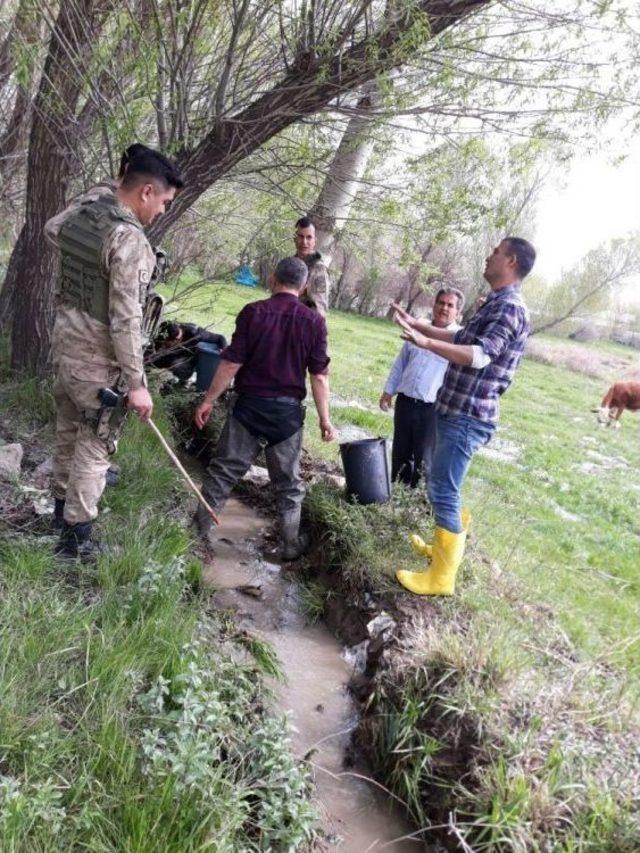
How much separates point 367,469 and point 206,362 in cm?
216

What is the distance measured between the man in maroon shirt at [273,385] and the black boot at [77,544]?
3.36 feet

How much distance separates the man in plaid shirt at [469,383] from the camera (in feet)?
10.2

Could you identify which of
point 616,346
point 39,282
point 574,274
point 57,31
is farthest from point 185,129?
point 616,346

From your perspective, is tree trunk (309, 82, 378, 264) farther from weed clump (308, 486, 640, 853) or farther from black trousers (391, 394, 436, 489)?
weed clump (308, 486, 640, 853)

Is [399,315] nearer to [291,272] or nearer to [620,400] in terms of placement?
[291,272]

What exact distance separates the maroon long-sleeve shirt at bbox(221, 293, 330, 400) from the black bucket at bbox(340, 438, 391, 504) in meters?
0.68

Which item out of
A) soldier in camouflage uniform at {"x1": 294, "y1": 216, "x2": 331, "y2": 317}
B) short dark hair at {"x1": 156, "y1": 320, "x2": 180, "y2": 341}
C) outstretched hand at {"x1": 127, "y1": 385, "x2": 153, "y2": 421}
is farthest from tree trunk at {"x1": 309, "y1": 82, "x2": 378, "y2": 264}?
outstretched hand at {"x1": 127, "y1": 385, "x2": 153, "y2": 421}

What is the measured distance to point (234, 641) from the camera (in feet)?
10.1

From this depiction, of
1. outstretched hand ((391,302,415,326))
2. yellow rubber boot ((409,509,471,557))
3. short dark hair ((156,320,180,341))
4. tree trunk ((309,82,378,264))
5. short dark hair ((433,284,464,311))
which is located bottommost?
yellow rubber boot ((409,509,471,557))

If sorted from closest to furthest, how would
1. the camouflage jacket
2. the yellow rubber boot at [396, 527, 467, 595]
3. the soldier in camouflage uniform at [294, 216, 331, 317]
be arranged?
the camouflage jacket < the yellow rubber boot at [396, 527, 467, 595] < the soldier in camouflage uniform at [294, 216, 331, 317]

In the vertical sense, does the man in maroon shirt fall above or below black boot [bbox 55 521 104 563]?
above

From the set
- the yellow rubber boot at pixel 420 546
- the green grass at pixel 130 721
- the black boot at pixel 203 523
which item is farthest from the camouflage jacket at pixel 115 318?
the yellow rubber boot at pixel 420 546

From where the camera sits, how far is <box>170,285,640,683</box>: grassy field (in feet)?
13.3

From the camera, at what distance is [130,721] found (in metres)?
2.18
